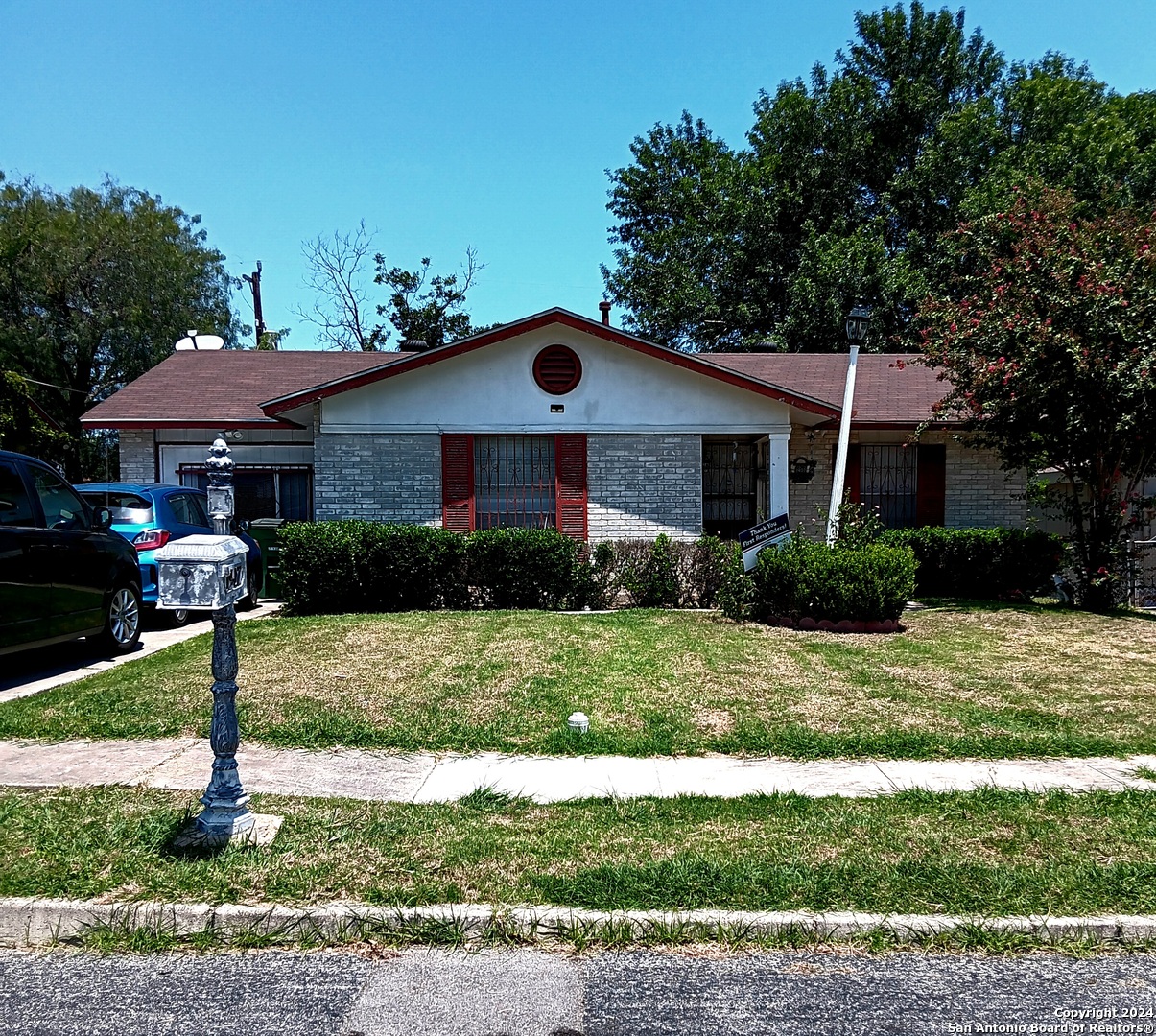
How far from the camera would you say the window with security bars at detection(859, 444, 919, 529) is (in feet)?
55.1

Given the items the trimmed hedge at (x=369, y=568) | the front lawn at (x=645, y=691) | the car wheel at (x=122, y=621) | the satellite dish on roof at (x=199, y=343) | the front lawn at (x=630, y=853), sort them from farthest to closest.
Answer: the satellite dish on roof at (x=199, y=343) → the trimmed hedge at (x=369, y=568) → the car wheel at (x=122, y=621) → the front lawn at (x=645, y=691) → the front lawn at (x=630, y=853)

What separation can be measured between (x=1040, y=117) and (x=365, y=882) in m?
32.6

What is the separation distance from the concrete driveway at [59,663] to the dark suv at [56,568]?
26 centimetres

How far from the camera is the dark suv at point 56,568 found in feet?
25.3

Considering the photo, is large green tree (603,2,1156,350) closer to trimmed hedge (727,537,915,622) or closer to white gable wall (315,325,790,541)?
white gable wall (315,325,790,541)

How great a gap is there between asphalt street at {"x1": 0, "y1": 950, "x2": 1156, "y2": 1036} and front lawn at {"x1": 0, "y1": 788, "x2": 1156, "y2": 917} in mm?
315

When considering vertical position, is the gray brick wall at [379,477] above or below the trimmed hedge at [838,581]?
above

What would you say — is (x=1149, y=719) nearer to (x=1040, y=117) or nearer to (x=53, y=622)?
(x=53, y=622)

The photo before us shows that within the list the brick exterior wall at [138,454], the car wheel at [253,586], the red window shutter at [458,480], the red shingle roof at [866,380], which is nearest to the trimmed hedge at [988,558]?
the red shingle roof at [866,380]

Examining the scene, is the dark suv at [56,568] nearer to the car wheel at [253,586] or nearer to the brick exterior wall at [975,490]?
the car wheel at [253,586]

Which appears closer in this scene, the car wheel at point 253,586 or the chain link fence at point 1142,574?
the chain link fence at point 1142,574

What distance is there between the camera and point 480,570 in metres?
12.6

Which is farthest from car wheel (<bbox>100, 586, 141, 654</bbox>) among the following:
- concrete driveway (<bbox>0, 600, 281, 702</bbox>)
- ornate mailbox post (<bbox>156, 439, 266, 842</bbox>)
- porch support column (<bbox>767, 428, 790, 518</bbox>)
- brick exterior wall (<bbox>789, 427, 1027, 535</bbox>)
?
brick exterior wall (<bbox>789, 427, 1027, 535</bbox>)

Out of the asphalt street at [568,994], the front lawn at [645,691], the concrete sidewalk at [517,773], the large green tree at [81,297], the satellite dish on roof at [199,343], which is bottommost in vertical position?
the asphalt street at [568,994]
